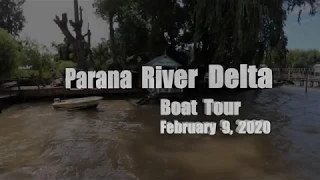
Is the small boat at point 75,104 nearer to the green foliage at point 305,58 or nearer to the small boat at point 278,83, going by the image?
the small boat at point 278,83

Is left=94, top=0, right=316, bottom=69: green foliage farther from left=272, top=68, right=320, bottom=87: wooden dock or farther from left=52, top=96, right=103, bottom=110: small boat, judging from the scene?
left=272, top=68, right=320, bottom=87: wooden dock

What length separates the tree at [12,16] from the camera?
31.7m

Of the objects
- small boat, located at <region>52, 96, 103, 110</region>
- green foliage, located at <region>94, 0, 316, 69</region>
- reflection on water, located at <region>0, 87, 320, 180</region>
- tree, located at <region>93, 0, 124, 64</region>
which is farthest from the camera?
tree, located at <region>93, 0, 124, 64</region>

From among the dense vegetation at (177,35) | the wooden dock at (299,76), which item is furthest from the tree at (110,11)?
the wooden dock at (299,76)

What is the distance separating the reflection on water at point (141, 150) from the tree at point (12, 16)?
67.4 ft

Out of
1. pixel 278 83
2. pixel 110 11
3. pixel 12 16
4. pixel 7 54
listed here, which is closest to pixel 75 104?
pixel 7 54

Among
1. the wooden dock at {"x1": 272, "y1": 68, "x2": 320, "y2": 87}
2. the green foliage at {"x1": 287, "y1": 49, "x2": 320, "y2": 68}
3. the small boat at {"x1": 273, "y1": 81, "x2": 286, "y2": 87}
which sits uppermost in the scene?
the green foliage at {"x1": 287, "y1": 49, "x2": 320, "y2": 68}

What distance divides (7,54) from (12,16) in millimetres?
18059

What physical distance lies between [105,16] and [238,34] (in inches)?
616

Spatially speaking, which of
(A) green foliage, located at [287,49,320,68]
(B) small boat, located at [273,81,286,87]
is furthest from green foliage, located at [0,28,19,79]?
(A) green foliage, located at [287,49,320,68]

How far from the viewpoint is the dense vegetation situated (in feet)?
41.1

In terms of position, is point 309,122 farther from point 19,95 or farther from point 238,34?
point 19,95

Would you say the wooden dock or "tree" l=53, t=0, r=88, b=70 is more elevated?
"tree" l=53, t=0, r=88, b=70

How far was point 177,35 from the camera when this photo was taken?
23.5 metres
